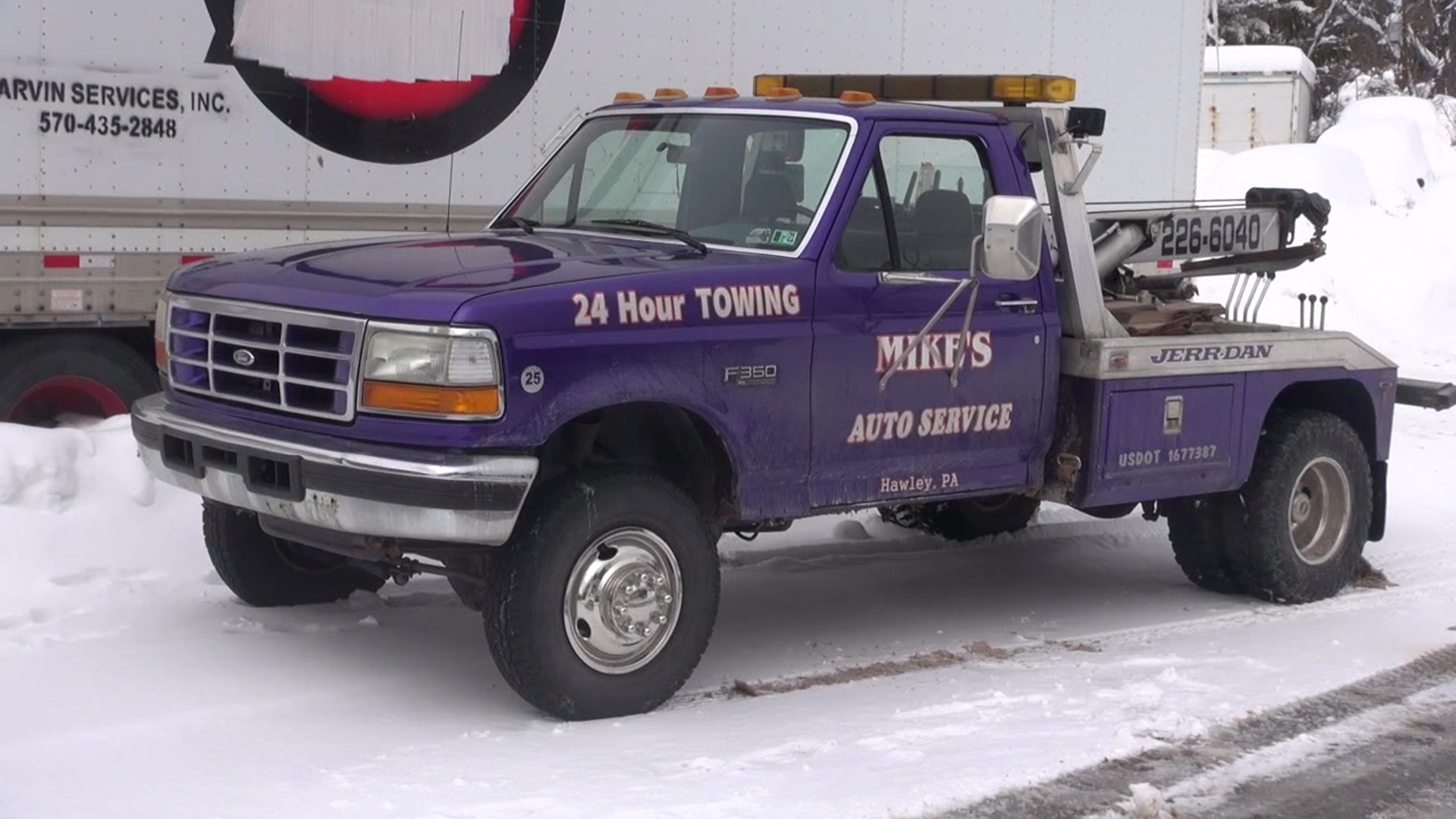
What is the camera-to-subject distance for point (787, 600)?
7938 mm

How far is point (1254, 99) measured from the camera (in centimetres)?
3091

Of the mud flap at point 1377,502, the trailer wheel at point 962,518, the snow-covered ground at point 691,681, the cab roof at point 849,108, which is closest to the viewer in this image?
the snow-covered ground at point 691,681

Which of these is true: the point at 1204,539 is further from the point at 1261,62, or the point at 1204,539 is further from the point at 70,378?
the point at 1261,62

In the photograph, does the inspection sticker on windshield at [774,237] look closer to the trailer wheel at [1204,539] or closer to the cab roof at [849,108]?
the cab roof at [849,108]

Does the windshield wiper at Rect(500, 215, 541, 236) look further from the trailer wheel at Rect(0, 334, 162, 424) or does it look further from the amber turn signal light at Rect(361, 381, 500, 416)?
the trailer wheel at Rect(0, 334, 162, 424)

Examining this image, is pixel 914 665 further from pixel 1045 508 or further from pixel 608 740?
pixel 1045 508

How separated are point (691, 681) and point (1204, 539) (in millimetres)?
2816

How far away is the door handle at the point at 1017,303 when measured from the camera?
6.93 meters

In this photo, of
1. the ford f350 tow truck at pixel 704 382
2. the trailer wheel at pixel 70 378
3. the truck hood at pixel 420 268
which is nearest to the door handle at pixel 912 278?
the ford f350 tow truck at pixel 704 382

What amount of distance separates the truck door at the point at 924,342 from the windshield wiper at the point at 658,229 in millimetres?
464

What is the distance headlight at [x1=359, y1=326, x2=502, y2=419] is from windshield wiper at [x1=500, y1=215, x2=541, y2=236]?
1.61m

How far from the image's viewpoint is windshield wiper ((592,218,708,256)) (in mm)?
6535

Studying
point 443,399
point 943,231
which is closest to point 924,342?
point 943,231

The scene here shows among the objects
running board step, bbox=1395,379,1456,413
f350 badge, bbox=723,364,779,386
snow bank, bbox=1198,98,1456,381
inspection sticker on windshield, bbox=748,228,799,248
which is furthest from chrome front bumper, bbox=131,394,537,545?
snow bank, bbox=1198,98,1456,381
